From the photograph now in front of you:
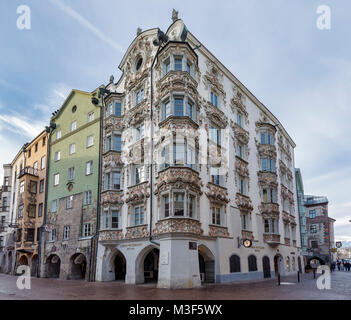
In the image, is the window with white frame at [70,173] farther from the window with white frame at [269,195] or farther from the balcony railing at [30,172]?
the window with white frame at [269,195]

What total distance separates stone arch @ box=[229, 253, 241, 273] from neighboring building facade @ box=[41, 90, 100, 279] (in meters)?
12.2

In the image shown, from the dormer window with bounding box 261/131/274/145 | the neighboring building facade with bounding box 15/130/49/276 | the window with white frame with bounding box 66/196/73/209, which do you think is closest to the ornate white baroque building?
the dormer window with bounding box 261/131/274/145

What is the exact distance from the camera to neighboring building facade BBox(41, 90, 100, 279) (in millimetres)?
31562

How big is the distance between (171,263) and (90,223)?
1214 centimetres

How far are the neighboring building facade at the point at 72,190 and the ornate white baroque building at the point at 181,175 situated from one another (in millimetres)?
2267

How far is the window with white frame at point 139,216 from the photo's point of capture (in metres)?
26.2

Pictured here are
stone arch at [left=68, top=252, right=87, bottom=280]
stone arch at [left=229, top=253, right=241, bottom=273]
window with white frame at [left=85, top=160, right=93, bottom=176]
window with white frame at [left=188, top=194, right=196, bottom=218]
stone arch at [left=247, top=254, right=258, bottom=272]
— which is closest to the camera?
window with white frame at [left=188, top=194, right=196, bottom=218]

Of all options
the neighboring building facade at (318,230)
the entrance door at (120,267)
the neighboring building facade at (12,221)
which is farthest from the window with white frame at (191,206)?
the neighboring building facade at (318,230)

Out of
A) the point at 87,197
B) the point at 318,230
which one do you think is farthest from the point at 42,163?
the point at 318,230

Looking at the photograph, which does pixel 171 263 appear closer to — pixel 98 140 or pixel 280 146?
pixel 98 140

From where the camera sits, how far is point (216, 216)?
26797 mm

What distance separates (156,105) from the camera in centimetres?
2709

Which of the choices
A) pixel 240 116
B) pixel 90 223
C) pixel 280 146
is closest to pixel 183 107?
pixel 240 116

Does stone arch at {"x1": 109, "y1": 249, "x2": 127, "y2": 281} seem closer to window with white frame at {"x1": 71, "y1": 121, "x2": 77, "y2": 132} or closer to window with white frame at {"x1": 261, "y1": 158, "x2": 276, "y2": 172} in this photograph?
window with white frame at {"x1": 71, "y1": 121, "x2": 77, "y2": 132}
